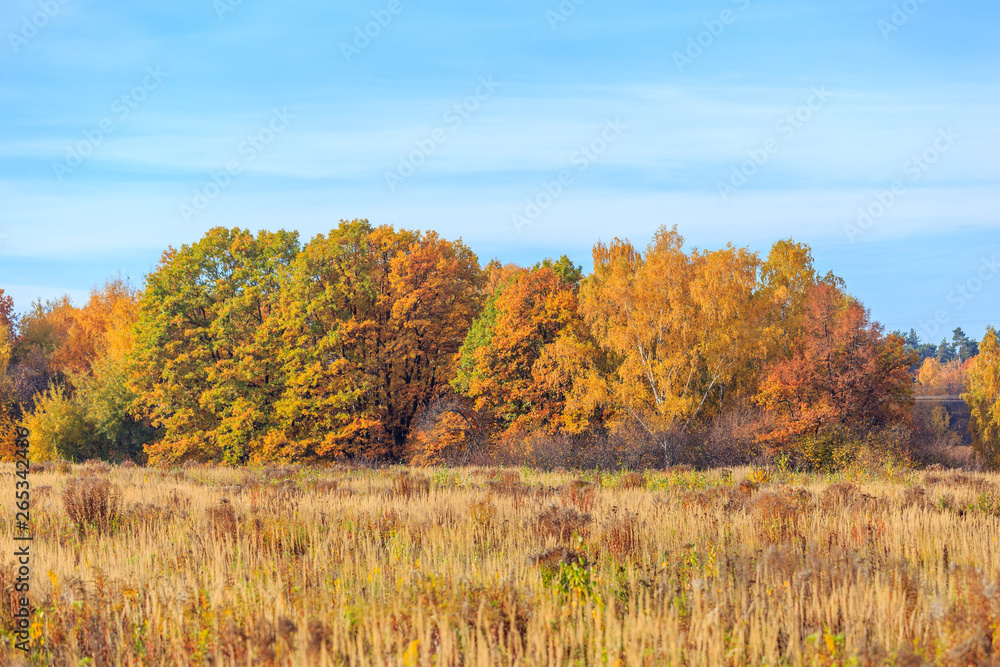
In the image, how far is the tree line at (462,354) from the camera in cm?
3822

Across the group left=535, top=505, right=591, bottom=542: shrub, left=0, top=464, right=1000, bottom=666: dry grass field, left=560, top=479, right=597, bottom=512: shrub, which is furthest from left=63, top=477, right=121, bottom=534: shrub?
left=560, top=479, right=597, bottom=512: shrub

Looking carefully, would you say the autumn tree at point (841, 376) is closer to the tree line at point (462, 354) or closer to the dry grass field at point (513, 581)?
the tree line at point (462, 354)

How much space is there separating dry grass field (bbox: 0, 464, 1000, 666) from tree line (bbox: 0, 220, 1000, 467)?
2346 cm

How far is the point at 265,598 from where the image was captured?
6.67 m

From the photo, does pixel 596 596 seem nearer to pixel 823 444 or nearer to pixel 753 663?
pixel 753 663

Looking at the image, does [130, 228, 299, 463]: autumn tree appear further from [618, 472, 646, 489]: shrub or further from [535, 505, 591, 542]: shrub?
[535, 505, 591, 542]: shrub

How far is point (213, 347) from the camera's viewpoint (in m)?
42.0

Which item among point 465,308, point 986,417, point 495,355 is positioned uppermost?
point 465,308

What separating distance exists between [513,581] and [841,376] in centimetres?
3524

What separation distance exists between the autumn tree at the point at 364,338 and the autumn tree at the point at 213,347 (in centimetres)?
165

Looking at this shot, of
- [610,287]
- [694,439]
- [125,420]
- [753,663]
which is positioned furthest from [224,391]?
[753,663]

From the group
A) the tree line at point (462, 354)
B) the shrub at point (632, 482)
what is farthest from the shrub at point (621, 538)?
the tree line at point (462, 354)

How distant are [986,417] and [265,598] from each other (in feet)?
238

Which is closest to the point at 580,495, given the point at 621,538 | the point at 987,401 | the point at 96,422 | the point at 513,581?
the point at 621,538
